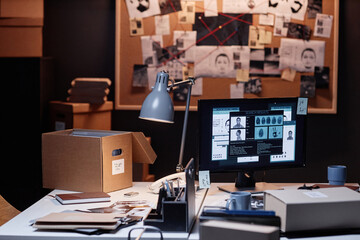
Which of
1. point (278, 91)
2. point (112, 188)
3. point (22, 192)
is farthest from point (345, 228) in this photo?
point (22, 192)

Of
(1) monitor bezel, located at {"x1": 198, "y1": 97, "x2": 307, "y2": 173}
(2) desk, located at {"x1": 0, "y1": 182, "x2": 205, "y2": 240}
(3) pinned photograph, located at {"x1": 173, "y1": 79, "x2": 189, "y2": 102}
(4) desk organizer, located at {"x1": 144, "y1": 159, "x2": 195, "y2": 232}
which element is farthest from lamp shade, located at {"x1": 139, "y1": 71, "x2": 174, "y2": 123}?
(3) pinned photograph, located at {"x1": 173, "y1": 79, "x2": 189, "y2": 102}

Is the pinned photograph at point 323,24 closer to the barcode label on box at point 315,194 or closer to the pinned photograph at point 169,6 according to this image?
the pinned photograph at point 169,6

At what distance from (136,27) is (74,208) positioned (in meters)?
2.05

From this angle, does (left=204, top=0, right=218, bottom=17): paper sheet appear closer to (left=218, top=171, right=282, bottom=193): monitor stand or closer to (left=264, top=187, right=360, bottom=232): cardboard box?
(left=218, top=171, right=282, bottom=193): monitor stand

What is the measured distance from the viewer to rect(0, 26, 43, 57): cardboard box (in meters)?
3.99

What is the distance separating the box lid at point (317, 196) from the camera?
201 centimetres

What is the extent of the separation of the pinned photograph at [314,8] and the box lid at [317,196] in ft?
7.09

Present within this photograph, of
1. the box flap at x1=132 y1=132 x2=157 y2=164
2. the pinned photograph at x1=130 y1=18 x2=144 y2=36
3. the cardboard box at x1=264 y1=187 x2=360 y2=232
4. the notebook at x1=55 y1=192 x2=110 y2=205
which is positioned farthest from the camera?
the pinned photograph at x1=130 y1=18 x2=144 y2=36

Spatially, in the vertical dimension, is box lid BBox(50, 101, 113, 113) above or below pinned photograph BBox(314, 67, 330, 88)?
below

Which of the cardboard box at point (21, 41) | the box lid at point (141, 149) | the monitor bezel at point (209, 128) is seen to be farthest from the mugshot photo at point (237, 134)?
the cardboard box at point (21, 41)

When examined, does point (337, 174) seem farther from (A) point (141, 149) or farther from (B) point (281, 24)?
(B) point (281, 24)

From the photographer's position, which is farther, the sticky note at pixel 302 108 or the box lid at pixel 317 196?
the sticky note at pixel 302 108

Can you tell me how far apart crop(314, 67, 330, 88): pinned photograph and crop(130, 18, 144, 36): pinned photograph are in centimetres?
143

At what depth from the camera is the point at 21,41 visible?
400 centimetres
